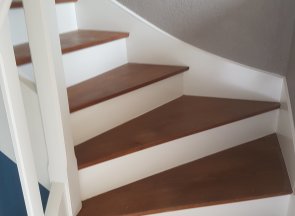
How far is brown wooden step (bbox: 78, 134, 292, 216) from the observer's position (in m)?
1.22

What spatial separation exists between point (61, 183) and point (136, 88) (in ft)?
2.03

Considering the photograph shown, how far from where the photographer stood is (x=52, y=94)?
0.99 m

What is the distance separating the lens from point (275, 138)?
166 centimetres

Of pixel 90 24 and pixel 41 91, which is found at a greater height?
pixel 90 24

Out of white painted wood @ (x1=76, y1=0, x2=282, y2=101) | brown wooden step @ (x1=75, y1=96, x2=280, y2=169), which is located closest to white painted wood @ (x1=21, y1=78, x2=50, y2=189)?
brown wooden step @ (x1=75, y1=96, x2=280, y2=169)

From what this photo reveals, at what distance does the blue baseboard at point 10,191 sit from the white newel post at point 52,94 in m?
0.17

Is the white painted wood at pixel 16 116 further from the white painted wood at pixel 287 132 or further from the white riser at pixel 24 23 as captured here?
the white painted wood at pixel 287 132

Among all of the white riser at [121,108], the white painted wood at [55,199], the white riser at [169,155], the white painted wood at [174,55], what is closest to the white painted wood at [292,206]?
the white riser at [169,155]

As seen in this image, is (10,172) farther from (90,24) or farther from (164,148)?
(90,24)

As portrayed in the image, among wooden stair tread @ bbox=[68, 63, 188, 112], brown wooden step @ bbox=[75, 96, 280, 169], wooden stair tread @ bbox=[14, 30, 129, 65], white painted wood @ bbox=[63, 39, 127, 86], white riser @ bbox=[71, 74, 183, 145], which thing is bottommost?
brown wooden step @ bbox=[75, 96, 280, 169]

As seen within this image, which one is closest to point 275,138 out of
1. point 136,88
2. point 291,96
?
point 291,96

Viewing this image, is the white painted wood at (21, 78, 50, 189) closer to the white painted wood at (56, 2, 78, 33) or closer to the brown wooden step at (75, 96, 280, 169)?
the brown wooden step at (75, 96, 280, 169)

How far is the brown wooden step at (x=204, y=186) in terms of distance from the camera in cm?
122

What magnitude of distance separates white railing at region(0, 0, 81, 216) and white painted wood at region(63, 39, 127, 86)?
0.43 meters
